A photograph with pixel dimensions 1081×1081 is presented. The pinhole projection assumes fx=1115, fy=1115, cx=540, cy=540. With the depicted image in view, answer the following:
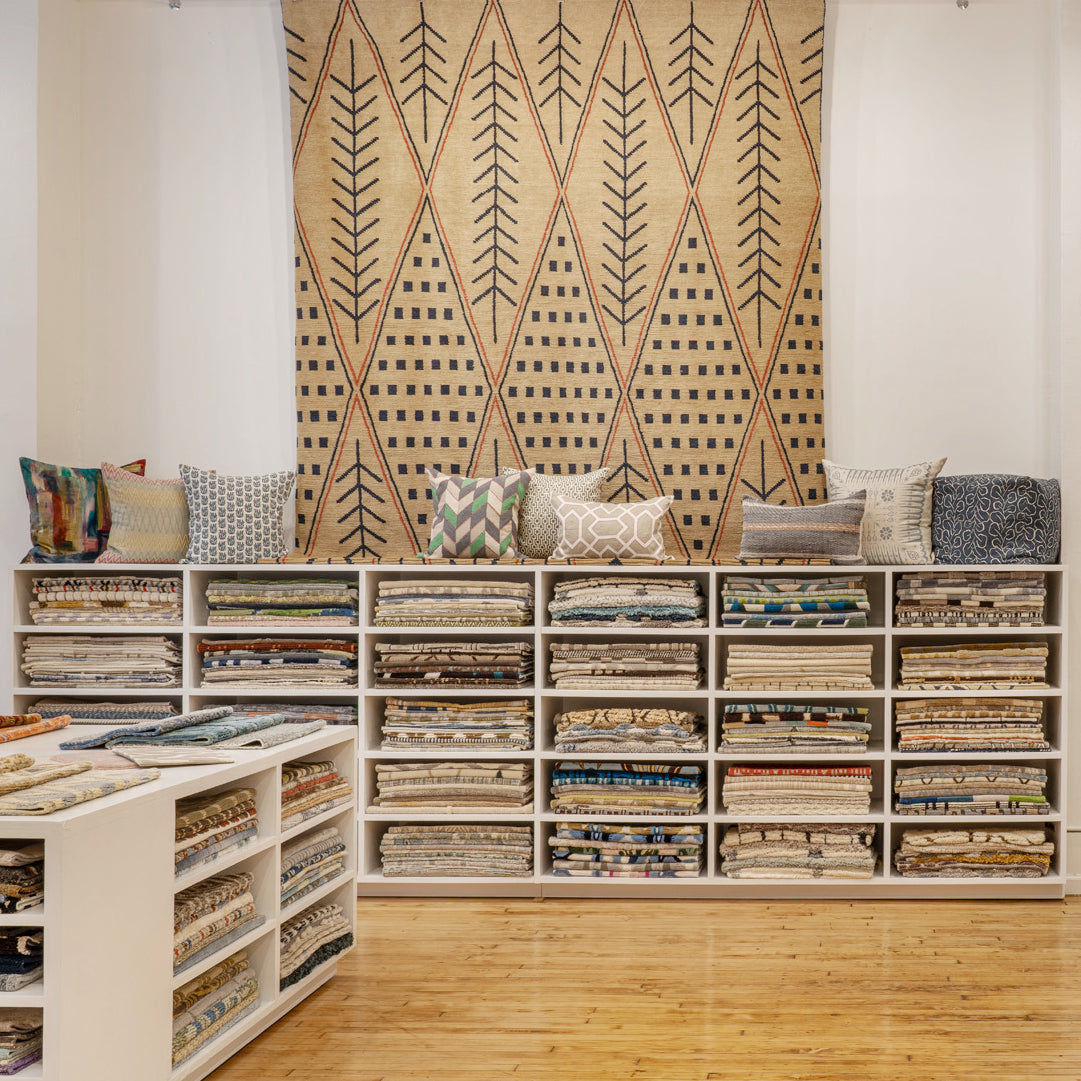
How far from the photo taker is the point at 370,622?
13.0 ft

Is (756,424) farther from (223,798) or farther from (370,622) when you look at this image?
(223,798)

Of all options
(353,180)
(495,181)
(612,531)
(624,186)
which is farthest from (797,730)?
(353,180)

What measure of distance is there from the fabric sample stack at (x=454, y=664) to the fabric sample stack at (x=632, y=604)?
22 cm

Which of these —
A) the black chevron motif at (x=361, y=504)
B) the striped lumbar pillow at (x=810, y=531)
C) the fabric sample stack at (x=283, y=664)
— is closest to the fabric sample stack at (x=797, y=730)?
the striped lumbar pillow at (x=810, y=531)

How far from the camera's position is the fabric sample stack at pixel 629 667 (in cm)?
387

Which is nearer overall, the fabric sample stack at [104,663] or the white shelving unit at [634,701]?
the white shelving unit at [634,701]

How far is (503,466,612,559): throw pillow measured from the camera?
4.02m

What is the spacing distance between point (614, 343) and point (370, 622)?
1.39m

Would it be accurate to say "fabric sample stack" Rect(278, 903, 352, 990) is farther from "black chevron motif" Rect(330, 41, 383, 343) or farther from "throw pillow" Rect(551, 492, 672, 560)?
"black chevron motif" Rect(330, 41, 383, 343)

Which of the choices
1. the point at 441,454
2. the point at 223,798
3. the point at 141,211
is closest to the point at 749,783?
the point at 441,454

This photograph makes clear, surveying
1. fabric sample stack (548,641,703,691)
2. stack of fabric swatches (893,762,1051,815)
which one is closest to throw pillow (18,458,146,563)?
fabric sample stack (548,641,703,691)

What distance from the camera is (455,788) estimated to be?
386 centimetres

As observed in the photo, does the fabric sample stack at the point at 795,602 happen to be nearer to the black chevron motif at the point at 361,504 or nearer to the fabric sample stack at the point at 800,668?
the fabric sample stack at the point at 800,668

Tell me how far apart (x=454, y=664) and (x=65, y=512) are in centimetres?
148
